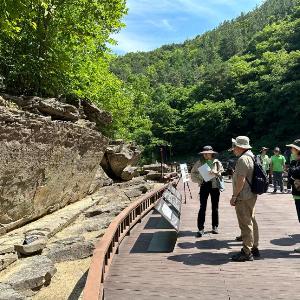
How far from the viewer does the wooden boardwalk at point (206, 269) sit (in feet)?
17.3

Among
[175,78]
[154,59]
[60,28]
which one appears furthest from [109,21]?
[154,59]

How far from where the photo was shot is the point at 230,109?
210ft

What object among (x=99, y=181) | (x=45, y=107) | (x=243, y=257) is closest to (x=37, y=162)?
(x=45, y=107)

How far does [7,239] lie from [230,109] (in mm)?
56044

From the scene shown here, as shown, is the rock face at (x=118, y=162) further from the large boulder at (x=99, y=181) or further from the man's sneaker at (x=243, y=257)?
the man's sneaker at (x=243, y=257)

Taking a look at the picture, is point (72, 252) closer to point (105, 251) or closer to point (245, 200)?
point (105, 251)

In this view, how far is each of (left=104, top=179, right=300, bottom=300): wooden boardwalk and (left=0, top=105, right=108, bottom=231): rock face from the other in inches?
197

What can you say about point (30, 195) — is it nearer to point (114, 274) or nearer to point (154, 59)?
point (114, 274)

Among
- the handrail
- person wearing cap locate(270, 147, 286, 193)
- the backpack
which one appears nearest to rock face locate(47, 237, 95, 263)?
the handrail

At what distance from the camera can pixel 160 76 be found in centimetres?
11350

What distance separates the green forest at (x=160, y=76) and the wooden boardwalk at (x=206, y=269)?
21.7 feet

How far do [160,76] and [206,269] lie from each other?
110 meters

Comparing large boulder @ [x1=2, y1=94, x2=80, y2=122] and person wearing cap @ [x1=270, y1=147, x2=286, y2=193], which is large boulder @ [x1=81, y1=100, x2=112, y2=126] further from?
person wearing cap @ [x1=270, y1=147, x2=286, y2=193]

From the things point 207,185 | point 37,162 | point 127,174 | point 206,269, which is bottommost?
point 206,269
